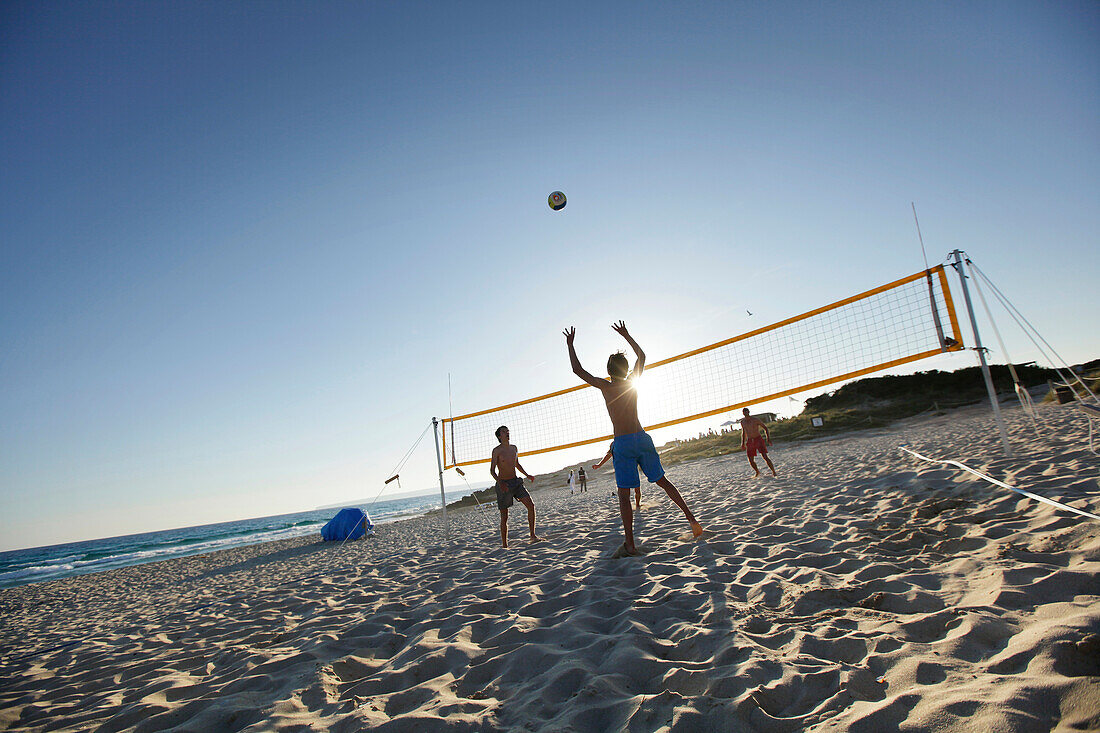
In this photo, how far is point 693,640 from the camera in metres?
2.16

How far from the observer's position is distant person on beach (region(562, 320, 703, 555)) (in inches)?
164

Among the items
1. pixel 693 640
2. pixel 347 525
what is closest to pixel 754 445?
pixel 693 640

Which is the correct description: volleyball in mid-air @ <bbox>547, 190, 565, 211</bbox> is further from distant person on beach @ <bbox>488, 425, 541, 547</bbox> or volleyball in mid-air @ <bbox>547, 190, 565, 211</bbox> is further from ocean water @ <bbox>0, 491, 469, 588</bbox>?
ocean water @ <bbox>0, 491, 469, 588</bbox>

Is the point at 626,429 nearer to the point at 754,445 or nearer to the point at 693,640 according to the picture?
the point at 693,640

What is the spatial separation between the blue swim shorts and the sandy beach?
0.61 metres

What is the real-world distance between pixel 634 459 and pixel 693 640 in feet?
6.94

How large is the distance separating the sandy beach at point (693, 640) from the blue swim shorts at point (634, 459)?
61 cm

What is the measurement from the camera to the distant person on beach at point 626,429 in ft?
13.7

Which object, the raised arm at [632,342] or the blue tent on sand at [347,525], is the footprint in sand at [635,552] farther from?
the blue tent on sand at [347,525]

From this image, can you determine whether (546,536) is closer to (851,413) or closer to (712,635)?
(712,635)

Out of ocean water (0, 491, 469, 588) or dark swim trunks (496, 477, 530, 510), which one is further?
ocean water (0, 491, 469, 588)

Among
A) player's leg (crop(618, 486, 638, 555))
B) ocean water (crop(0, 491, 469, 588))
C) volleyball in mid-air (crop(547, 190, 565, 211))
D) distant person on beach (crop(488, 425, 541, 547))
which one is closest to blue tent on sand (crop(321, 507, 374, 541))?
ocean water (crop(0, 491, 469, 588))

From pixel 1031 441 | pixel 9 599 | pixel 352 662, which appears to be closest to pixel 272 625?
pixel 352 662

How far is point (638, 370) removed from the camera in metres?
4.36
